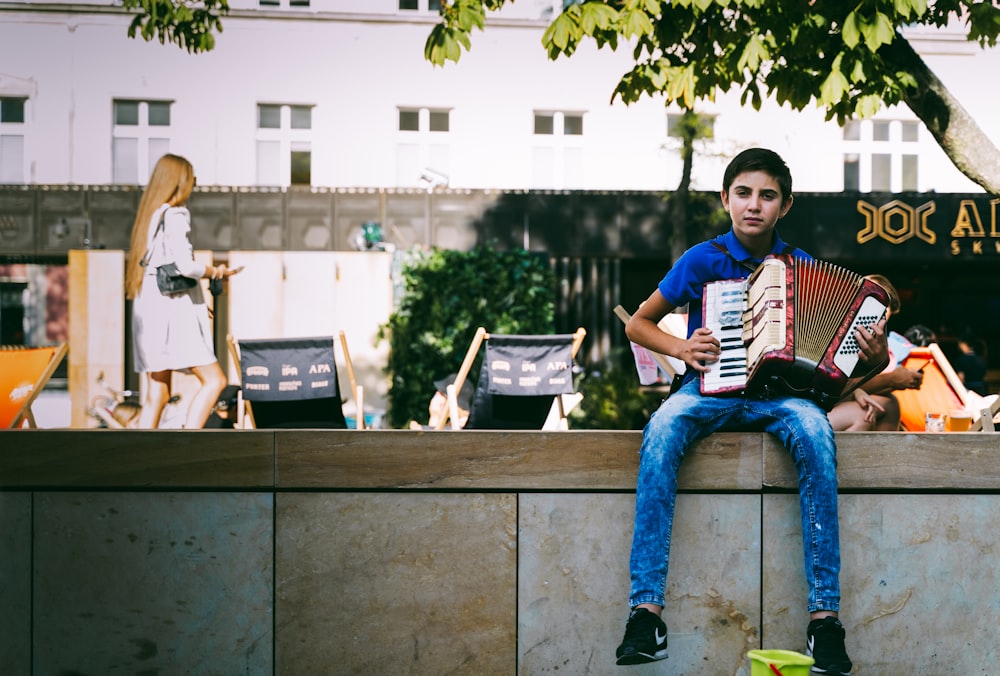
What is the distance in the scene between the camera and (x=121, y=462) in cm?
401

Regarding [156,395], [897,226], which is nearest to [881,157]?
[897,226]

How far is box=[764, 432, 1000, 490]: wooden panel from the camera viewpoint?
3992mm

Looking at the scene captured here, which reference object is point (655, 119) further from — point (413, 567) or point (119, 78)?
point (413, 567)

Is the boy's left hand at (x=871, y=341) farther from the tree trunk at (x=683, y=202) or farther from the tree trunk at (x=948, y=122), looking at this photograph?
the tree trunk at (x=683, y=202)

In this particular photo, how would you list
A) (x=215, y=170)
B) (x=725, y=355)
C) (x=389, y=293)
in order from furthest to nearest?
(x=215, y=170) → (x=389, y=293) → (x=725, y=355)

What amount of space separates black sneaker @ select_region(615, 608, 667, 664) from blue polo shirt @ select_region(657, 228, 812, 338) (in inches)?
45.5

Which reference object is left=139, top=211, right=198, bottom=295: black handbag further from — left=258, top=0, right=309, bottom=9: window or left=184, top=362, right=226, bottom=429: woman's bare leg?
left=258, top=0, right=309, bottom=9: window

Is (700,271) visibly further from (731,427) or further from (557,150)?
(557,150)

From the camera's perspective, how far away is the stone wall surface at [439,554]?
13.0 feet

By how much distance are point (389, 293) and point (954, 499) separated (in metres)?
9.04

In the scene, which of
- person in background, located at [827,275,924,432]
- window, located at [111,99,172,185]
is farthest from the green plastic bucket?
window, located at [111,99,172,185]

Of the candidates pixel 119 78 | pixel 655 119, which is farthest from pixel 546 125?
pixel 119 78

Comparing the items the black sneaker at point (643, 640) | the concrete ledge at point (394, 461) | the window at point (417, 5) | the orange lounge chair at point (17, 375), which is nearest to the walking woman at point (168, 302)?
the orange lounge chair at point (17, 375)

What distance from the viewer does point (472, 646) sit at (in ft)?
13.1
